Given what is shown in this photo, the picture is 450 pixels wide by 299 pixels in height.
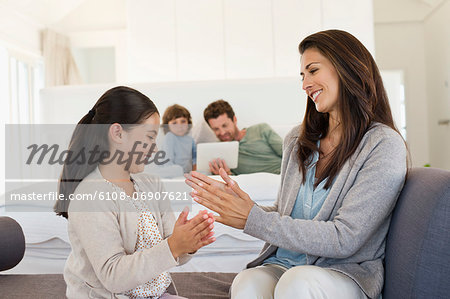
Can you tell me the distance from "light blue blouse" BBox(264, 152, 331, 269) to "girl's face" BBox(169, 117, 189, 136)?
1.81 m

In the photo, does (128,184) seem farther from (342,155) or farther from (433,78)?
(433,78)

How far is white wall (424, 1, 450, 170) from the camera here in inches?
237

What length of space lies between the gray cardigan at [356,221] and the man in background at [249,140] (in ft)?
5.91

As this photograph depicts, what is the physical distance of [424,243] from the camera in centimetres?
102

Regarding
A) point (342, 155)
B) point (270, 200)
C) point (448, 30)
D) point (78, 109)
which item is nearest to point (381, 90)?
point (342, 155)

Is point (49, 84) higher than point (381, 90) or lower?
higher

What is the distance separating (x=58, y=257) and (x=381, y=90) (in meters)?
1.67

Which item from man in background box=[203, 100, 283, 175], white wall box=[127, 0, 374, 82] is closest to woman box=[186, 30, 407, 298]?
man in background box=[203, 100, 283, 175]

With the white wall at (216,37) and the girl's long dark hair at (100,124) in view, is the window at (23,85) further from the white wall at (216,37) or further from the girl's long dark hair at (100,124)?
the girl's long dark hair at (100,124)

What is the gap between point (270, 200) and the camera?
2238mm

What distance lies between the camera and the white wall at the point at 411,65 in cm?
688

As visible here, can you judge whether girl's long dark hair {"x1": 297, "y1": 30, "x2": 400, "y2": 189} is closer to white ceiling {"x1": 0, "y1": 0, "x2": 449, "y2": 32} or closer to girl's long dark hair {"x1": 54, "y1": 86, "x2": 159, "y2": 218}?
girl's long dark hair {"x1": 54, "y1": 86, "x2": 159, "y2": 218}

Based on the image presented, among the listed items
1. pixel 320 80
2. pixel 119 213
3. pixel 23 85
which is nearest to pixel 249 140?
pixel 320 80

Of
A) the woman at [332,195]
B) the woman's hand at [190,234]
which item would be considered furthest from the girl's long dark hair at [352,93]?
the woman's hand at [190,234]
